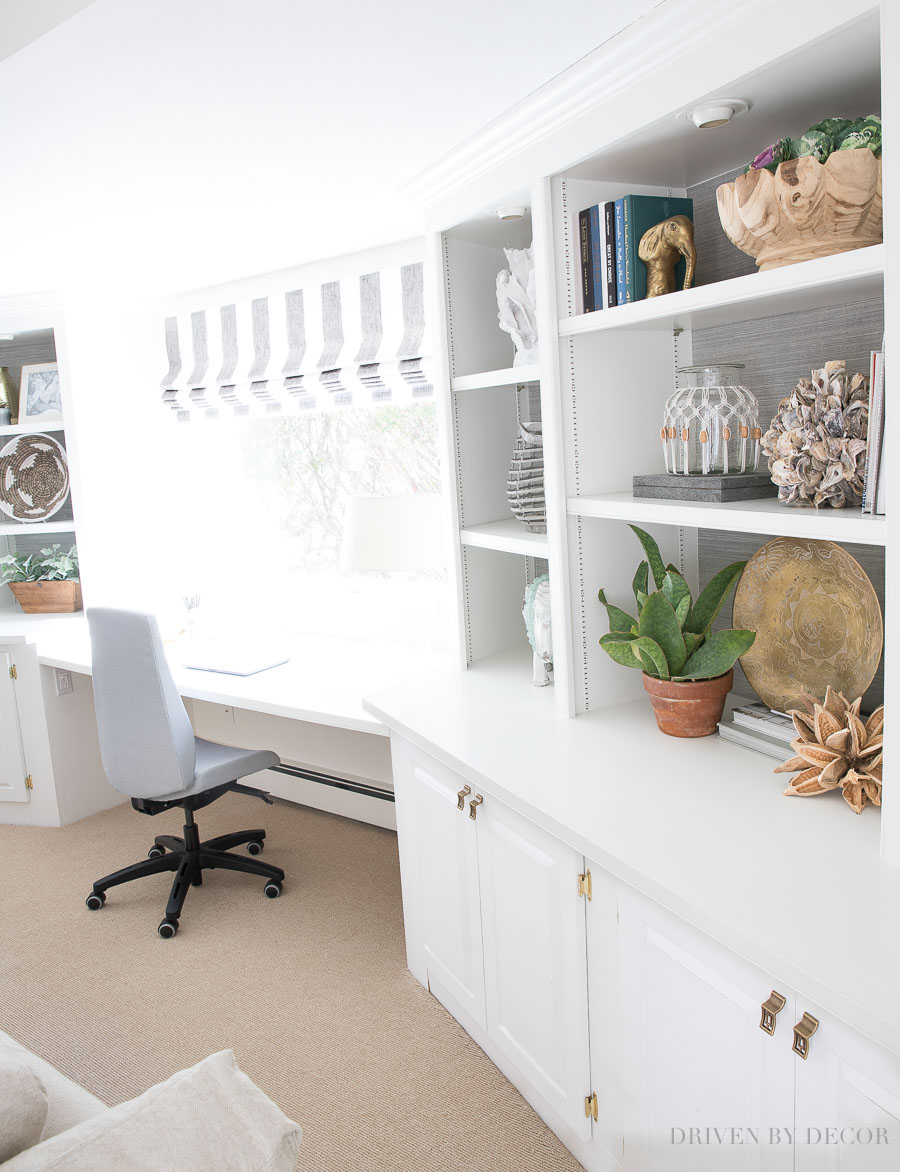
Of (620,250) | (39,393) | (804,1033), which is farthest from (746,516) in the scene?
(39,393)

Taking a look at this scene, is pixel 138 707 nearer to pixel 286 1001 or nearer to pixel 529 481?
pixel 286 1001

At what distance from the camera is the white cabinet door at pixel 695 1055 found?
48.8 inches

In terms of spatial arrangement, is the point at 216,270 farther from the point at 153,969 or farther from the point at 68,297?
the point at 153,969

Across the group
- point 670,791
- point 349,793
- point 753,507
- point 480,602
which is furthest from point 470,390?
point 349,793

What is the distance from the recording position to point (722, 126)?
65.0 inches

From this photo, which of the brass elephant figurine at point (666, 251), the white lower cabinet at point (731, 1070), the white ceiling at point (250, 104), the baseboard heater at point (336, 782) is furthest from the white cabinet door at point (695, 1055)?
the baseboard heater at point (336, 782)

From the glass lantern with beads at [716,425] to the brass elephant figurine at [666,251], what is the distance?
18 centimetres

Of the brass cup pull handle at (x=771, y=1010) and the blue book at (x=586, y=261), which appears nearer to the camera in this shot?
the brass cup pull handle at (x=771, y=1010)

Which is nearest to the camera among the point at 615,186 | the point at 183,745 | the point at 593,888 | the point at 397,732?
the point at 593,888

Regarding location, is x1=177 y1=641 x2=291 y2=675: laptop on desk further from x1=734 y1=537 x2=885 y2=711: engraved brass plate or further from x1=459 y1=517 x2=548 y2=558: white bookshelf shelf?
x1=734 y1=537 x2=885 y2=711: engraved brass plate

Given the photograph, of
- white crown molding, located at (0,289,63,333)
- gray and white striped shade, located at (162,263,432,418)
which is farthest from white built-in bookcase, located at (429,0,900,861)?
white crown molding, located at (0,289,63,333)

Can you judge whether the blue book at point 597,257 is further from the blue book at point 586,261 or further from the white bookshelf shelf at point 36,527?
the white bookshelf shelf at point 36,527

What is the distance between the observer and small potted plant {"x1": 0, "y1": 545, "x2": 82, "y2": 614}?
4.09 metres

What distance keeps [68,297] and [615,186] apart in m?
2.55
